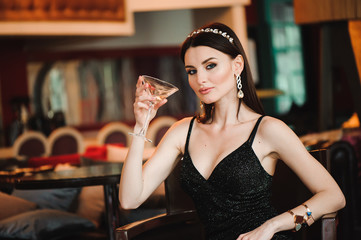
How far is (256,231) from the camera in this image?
70.5 inches

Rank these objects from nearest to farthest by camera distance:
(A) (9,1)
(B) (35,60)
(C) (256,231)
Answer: (C) (256,231) → (A) (9,1) → (B) (35,60)

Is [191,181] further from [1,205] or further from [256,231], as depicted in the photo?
[1,205]

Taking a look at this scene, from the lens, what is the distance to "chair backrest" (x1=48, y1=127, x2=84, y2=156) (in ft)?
17.5

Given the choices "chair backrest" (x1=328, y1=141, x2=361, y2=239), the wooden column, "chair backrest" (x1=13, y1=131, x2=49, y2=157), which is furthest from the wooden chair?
"chair backrest" (x1=13, y1=131, x2=49, y2=157)

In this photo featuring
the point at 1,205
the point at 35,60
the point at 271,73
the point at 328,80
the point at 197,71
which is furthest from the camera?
the point at 271,73

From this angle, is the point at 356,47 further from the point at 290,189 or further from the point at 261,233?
the point at 261,233

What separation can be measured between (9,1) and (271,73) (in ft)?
20.8

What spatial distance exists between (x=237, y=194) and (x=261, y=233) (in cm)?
19

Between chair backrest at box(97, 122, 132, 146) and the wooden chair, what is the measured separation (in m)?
3.08

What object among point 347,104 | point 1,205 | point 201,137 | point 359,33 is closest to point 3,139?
point 1,205

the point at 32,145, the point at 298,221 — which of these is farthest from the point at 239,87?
the point at 32,145

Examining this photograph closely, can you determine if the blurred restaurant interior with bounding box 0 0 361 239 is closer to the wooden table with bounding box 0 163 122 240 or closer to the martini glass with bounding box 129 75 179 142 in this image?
the wooden table with bounding box 0 163 122 240

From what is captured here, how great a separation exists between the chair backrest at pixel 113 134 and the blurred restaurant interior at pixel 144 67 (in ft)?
0.05

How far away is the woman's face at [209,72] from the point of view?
1.96m
